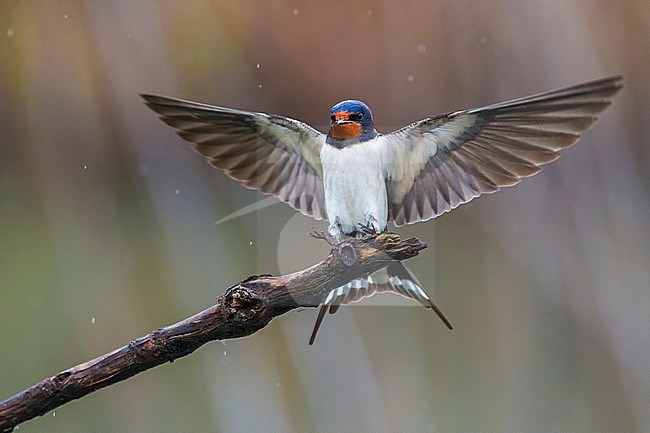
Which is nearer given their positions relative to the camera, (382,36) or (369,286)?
(369,286)

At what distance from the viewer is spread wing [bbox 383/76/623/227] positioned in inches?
48.6

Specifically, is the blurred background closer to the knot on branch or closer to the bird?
the bird

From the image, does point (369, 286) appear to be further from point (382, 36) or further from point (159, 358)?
point (382, 36)

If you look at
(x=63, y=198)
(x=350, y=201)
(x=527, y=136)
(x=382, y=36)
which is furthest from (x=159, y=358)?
(x=63, y=198)

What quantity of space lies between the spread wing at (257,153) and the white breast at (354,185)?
6.6 inches

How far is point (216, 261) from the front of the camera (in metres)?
3.00

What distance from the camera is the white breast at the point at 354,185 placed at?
1245mm

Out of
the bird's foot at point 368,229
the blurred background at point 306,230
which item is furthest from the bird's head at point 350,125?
the blurred background at point 306,230

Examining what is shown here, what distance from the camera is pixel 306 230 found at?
9.84ft

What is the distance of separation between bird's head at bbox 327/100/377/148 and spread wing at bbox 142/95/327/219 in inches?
6.3

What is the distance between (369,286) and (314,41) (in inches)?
75.3

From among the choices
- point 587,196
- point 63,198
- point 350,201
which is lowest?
point 587,196

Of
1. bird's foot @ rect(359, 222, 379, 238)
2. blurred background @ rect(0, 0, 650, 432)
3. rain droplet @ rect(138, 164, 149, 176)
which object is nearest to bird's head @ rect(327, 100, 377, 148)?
bird's foot @ rect(359, 222, 379, 238)

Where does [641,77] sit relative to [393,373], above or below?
above
